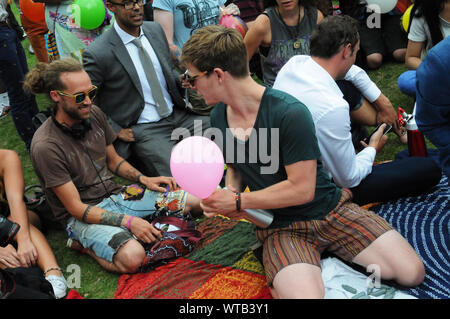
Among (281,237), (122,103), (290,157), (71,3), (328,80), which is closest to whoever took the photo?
(290,157)

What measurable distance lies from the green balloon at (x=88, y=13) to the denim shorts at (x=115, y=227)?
6.28 ft

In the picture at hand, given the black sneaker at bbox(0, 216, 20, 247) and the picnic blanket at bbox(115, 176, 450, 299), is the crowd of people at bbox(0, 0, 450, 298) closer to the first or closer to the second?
the black sneaker at bbox(0, 216, 20, 247)

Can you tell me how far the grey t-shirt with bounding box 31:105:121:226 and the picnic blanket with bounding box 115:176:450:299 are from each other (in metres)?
0.73

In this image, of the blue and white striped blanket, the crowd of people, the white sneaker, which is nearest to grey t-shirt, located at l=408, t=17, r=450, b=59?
the crowd of people

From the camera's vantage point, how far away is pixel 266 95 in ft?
7.97

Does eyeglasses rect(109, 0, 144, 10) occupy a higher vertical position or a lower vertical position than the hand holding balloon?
higher

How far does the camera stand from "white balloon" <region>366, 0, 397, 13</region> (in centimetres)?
524

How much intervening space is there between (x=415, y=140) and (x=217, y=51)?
6.61 feet

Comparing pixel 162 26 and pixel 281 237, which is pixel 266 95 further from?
pixel 162 26

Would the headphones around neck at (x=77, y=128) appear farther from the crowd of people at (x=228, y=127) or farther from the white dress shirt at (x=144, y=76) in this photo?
the white dress shirt at (x=144, y=76)

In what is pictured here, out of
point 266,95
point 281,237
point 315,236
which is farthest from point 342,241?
point 266,95

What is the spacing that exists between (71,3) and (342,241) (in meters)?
3.53

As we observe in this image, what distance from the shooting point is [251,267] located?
2998 mm

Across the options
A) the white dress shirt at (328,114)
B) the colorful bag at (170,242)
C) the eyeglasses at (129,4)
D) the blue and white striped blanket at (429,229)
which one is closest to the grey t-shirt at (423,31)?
the blue and white striped blanket at (429,229)
